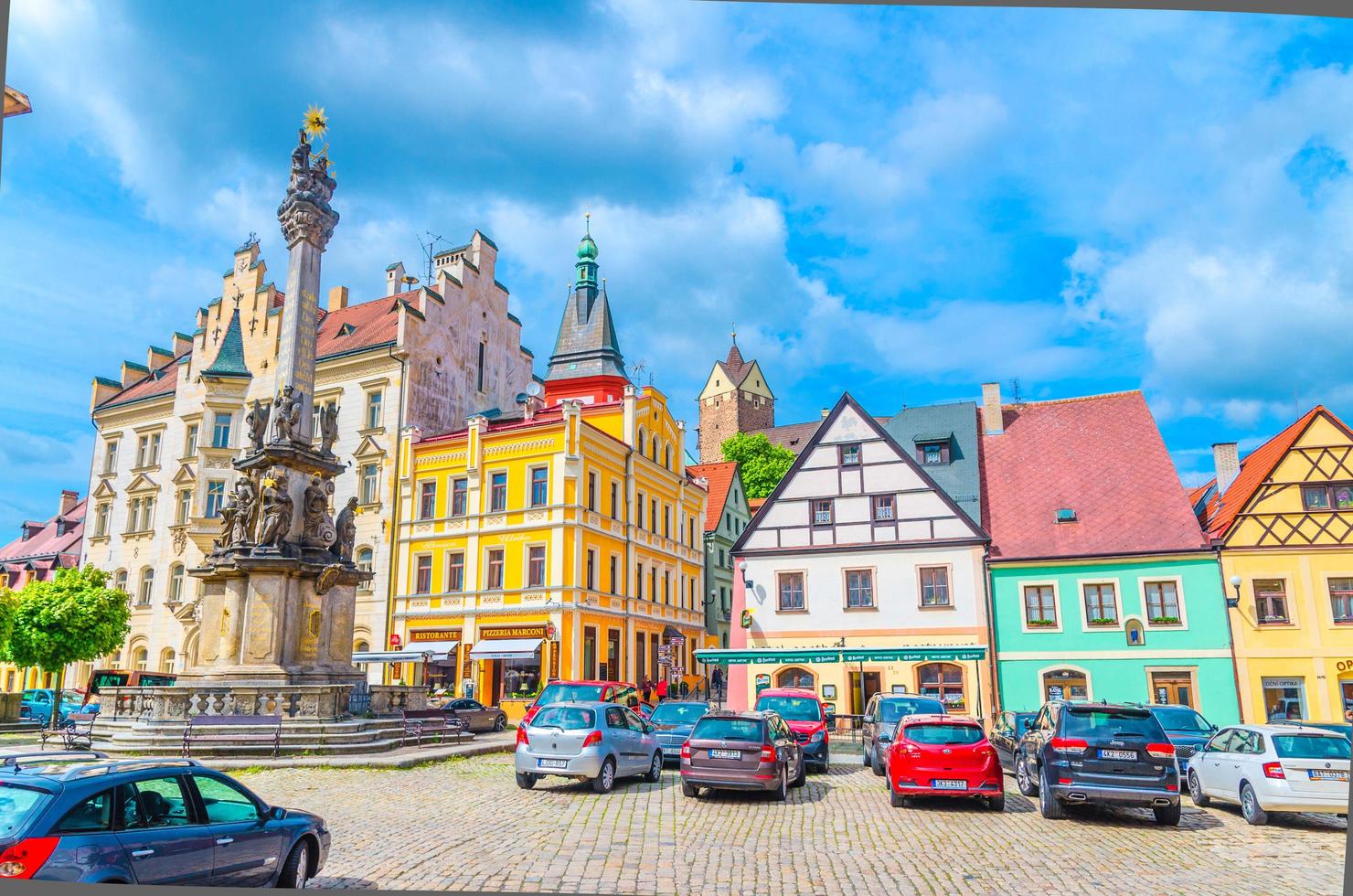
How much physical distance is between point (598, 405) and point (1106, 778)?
3322cm

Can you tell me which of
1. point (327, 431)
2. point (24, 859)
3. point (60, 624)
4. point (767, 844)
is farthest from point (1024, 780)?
point (60, 624)

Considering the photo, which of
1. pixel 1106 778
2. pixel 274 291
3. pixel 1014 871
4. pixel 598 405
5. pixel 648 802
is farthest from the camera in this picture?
pixel 274 291

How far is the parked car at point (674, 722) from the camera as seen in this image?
A: 69.0ft

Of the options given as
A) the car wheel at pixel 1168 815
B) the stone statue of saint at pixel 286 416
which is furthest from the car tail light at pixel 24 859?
the stone statue of saint at pixel 286 416

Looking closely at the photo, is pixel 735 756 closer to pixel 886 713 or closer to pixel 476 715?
pixel 886 713

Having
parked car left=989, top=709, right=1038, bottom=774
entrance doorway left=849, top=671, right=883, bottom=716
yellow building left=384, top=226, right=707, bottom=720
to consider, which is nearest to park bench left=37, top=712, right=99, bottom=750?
yellow building left=384, top=226, right=707, bottom=720

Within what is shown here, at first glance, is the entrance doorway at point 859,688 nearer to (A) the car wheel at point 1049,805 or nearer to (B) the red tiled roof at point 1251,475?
(B) the red tiled roof at point 1251,475

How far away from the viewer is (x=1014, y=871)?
34.0ft

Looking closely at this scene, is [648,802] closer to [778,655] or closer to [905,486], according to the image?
[778,655]

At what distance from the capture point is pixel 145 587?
45.8 meters

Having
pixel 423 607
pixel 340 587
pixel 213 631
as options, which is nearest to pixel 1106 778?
pixel 340 587

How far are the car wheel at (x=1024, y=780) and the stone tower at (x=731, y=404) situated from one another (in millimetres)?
94357

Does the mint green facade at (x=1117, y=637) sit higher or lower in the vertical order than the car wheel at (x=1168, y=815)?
higher

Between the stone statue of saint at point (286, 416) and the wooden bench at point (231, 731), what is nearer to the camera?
the wooden bench at point (231, 731)
